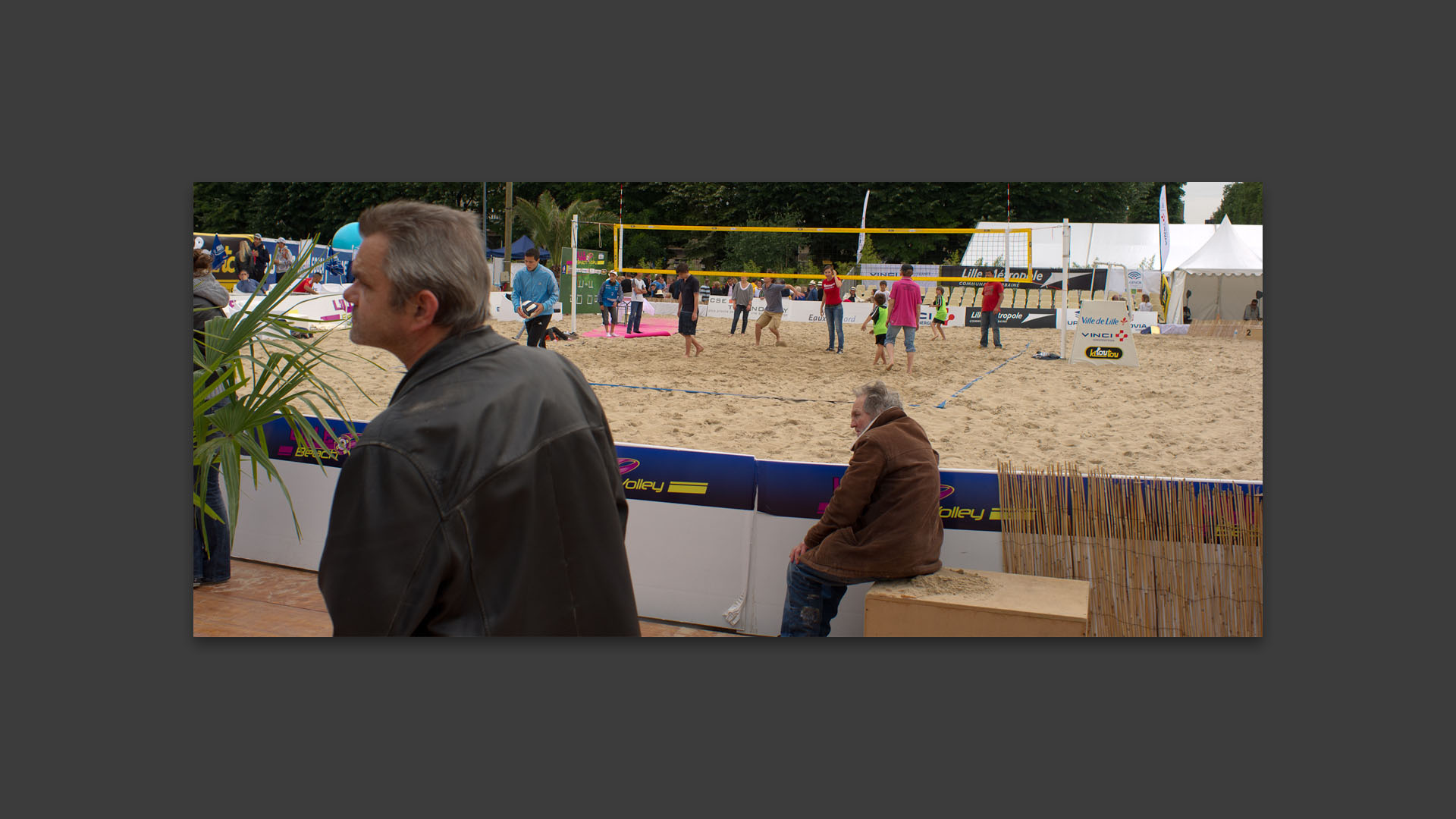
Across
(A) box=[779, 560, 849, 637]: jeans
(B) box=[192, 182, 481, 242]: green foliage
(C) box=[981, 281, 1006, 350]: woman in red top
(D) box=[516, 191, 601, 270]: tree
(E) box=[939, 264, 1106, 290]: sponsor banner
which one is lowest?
(A) box=[779, 560, 849, 637]: jeans

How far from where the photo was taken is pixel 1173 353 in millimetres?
12617

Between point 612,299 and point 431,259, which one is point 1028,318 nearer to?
point 612,299

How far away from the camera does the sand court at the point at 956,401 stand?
20.8ft

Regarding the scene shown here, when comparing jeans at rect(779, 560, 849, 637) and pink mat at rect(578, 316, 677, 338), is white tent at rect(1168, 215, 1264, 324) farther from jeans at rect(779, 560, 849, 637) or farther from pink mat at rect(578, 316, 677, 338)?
jeans at rect(779, 560, 849, 637)

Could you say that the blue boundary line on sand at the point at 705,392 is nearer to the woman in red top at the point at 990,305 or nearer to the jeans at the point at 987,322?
the woman in red top at the point at 990,305

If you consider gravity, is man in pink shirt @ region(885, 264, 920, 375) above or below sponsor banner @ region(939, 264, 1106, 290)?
below

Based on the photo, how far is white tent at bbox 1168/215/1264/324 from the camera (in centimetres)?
1666

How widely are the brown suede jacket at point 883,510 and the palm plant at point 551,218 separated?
859 inches

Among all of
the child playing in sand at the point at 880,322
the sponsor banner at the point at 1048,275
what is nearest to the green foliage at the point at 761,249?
the sponsor banner at the point at 1048,275

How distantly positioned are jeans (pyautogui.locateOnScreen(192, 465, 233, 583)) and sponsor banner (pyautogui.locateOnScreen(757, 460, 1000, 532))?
7.36 ft

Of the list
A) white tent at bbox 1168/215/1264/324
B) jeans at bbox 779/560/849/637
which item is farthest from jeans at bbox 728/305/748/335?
jeans at bbox 779/560/849/637

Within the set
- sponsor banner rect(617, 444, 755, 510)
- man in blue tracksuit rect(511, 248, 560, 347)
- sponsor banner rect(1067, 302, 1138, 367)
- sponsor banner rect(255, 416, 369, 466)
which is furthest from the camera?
sponsor banner rect(1067, 302, 1138, 367)

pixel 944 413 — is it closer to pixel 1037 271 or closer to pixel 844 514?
pixel 844 514

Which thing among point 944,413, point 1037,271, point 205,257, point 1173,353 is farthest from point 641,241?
point 205,257
